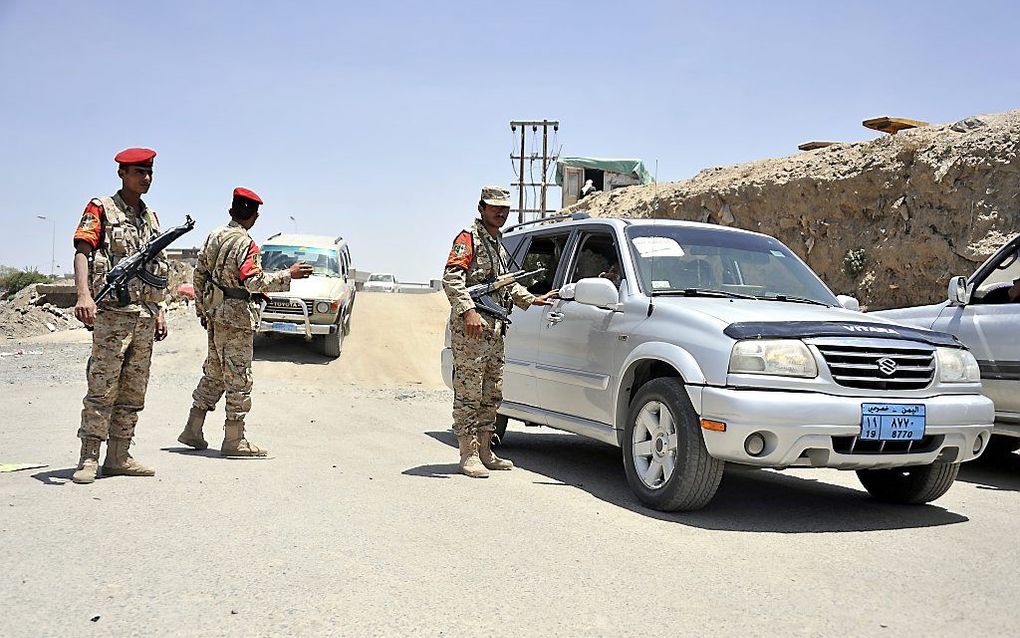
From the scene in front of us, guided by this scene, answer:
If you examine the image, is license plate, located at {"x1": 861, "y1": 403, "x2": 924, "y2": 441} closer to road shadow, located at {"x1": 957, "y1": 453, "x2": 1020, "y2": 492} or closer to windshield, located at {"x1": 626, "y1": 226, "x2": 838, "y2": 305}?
windshield, located at {"x1": 626, "y1": 226, "x2": 838, "y2": 305}

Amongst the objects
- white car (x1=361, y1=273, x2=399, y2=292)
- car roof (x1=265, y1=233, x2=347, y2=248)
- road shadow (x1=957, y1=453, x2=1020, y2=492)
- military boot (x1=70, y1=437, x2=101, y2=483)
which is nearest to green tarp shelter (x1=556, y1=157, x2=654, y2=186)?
white car (x1=361, y1=273, x2=399, y2=292)

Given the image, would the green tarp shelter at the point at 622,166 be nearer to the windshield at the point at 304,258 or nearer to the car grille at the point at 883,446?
the windshield at the point at 304,258

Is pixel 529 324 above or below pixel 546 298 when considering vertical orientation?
below

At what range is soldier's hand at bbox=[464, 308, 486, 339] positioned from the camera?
253 inches

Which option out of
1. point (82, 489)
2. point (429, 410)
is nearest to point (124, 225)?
point (82, 489)

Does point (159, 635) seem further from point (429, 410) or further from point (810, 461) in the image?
point (429, 410)

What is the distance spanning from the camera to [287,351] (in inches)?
691

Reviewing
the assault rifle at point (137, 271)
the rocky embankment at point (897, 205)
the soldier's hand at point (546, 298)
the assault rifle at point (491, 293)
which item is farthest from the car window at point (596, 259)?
the rocky embankment at point (897, 205)

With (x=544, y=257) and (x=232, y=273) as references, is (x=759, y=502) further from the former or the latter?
(x=232, y=273)

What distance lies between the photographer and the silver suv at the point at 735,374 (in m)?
5.21

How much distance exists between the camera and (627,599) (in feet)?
12.7

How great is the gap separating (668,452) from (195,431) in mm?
3943

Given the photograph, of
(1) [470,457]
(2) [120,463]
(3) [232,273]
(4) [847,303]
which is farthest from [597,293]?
(2) [120,463]

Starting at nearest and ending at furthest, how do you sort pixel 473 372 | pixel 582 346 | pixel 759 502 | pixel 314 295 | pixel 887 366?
pixel 887 366
pixel 759 502
pixel 473 372
pixel 582 346
pixel 314 295
